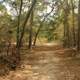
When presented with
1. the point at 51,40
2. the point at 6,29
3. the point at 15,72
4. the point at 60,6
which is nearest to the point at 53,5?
the point at 60,6

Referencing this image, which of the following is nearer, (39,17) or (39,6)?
(39,6)

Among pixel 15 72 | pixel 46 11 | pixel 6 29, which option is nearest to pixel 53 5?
pixel 46 11

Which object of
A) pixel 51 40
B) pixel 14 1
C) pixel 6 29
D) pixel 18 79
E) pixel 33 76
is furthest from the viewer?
pixel 51 40

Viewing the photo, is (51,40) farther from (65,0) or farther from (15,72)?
(15,72)

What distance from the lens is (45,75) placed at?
1318 centimetres

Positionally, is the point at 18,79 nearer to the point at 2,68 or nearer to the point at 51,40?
the point at 2,68

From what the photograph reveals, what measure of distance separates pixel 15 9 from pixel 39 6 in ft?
25.7

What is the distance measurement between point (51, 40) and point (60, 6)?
3904cm

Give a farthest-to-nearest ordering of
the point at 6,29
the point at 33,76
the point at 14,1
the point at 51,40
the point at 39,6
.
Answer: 1. the point at 51,40
2. the point at 39,6
3. the point at 14,1
4. the point at 6,29
5. the point at 33,76

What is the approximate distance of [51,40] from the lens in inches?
2901

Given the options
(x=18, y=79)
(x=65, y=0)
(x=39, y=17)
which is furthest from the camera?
(x=39, y=17)

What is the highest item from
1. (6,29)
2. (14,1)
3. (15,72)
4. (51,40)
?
(14,1)

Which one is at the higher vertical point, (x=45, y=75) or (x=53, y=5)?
(x=53, y=5)

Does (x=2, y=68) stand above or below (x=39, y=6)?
below
